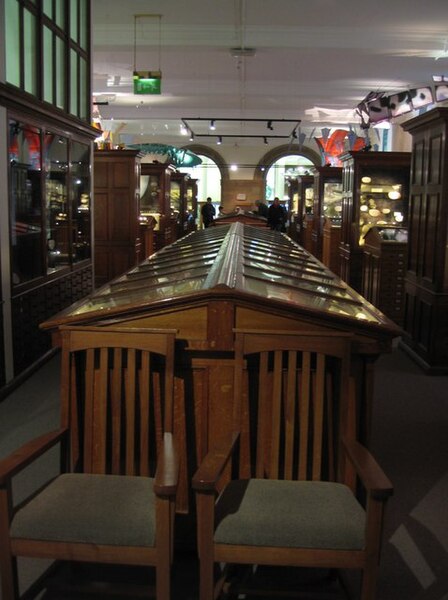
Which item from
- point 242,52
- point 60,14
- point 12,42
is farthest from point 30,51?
point 242,52

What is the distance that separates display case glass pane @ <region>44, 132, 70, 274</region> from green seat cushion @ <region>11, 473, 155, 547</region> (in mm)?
4717

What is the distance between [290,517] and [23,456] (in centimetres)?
92

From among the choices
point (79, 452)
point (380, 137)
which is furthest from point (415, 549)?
point (380, 137)

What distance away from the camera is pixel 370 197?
10781 millimetres

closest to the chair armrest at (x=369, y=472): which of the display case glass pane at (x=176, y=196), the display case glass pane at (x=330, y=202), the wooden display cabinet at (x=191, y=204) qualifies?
the display case glass pane at (x=330, y=202)

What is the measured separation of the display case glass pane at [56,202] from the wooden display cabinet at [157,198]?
6872 millimetres

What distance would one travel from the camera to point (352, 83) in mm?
14680

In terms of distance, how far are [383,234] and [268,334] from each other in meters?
6.51

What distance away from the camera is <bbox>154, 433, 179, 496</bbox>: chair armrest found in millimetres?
2140

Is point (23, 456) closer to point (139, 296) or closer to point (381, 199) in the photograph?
point (139, 296)

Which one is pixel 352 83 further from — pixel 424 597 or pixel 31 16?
pixel 424 597

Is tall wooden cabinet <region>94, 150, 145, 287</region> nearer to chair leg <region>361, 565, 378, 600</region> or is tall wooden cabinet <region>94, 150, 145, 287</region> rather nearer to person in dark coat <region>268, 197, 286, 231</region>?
person in dark coat <region>268, 197, 286, 231</region>

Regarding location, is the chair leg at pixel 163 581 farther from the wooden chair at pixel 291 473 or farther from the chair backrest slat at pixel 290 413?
the chair backrest slat at pixel 290 413

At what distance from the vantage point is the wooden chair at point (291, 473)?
2.19 meters
